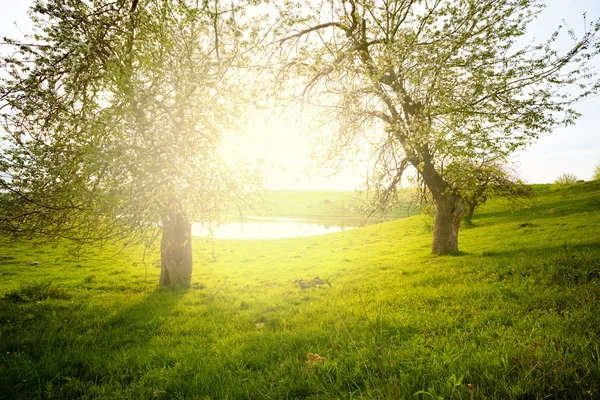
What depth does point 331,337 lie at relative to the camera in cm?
534

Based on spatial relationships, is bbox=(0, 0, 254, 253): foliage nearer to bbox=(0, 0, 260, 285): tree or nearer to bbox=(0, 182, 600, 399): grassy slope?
bbox=(0, 0, 260, 285): tree

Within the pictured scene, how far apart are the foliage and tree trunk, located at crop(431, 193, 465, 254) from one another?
1147 centimetres

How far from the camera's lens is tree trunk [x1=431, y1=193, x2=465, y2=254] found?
14.0 metres

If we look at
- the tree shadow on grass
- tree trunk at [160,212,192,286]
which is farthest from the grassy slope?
tree trunk at [160,212,192,286]

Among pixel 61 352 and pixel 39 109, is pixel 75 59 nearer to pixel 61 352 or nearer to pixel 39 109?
pixel 39 109

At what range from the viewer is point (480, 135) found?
879cm

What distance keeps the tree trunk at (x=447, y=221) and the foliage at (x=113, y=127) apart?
1147 cm

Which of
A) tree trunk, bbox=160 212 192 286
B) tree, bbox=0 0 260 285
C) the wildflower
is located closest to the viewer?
the wildflower

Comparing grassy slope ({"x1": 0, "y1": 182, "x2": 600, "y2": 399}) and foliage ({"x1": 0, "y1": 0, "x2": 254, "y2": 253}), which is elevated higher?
foliage ({"x1": 0, "y1": 0, "x2": 254, "y2": 253})

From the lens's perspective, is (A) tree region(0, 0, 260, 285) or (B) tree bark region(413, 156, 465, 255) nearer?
(A) tree region(0, 0, 260, 285)

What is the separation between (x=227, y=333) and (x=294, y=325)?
170 cm

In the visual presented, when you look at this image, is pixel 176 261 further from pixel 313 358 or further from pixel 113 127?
pixel 313 358

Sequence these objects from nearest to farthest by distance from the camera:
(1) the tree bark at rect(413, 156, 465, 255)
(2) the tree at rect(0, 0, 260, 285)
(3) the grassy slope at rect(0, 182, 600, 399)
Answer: (3) the grassy slope at rect(0, 182, 600, 399) → (2) the tree at rect(0, 0, 260, 285) → (1) the tree bark at rect(413, 156, 465, 255)

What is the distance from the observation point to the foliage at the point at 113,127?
6.50m
